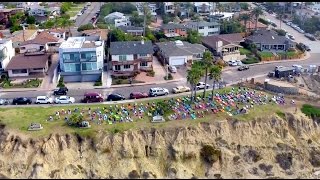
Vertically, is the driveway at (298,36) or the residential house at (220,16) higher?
the residential house at (220,16)

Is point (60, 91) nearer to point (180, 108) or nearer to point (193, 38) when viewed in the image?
point (180, 108)

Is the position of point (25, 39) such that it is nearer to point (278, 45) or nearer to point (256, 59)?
point (256, 59)

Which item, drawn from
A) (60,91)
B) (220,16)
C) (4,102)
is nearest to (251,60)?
(60,91)

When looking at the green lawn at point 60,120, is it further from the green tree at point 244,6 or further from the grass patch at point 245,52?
the green tree at point 244,6

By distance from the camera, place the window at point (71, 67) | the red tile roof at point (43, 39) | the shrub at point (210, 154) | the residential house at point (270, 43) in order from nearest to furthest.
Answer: the shrub at point (210, 154), the window at point (71, 67), the red tile roof at point (43, 39), the residential house at point (270, 43)

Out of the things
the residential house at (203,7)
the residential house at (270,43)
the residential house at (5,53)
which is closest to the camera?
the residential house at (5,53)

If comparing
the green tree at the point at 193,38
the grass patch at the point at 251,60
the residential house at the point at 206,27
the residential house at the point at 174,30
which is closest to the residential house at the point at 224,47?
the green tree at the point at 193,38

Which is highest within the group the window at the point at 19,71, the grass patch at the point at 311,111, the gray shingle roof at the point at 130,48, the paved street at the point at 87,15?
the gray shingle roof at the point at 130,48
